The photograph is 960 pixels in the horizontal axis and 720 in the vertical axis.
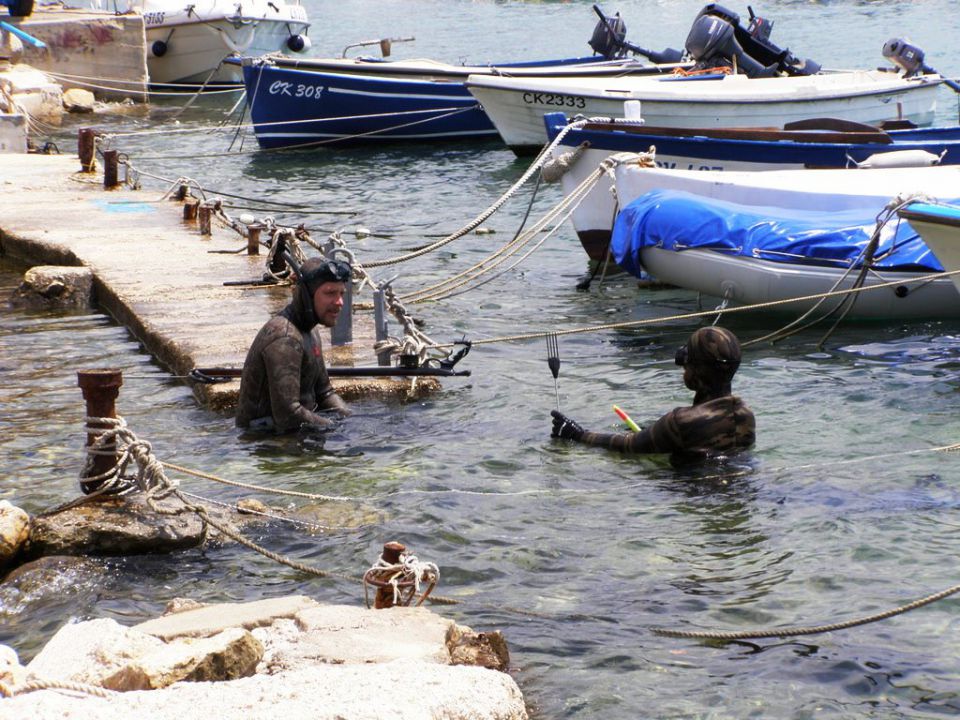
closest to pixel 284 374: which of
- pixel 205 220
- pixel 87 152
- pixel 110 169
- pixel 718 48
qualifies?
pixel 205 220

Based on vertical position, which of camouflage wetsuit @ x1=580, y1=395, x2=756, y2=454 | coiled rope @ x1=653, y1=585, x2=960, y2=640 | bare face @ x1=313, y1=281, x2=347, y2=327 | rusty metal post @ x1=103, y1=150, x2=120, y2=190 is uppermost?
rusty metal post @ x1=103, y1=150, x2=120, y2=190

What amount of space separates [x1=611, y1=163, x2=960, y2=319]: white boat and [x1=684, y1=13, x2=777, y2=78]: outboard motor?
11.0 metres

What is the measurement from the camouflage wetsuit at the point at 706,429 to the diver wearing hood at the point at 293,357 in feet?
6.47

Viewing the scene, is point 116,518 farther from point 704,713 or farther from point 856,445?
point 856,445

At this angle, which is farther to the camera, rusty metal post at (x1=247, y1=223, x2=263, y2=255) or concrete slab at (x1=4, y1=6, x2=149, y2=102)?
concrete slab at (x1=4, y1=6, x2=149, y2=102)

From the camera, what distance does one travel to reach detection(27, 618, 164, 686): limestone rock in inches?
168

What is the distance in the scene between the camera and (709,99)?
19703mm

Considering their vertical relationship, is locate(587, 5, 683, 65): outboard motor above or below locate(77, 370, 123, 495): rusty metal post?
above

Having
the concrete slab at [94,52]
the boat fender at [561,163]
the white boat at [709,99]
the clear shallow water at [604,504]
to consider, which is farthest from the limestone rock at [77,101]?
the clear shallow water at [604,504]

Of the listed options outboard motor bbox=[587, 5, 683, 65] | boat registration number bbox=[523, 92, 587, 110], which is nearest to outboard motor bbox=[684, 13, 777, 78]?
boat registration number bbox=[523, 92, 587, 110]

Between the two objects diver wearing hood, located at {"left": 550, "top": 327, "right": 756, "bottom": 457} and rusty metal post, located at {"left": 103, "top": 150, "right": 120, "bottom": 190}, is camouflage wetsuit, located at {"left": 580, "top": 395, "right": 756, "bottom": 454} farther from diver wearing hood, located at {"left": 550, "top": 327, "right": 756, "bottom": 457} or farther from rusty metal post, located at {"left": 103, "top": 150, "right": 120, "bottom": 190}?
rusty metal post, located at {"left": 103, "top": 150, "right": 120, "bottom": 190}

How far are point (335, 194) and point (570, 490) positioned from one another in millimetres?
13582

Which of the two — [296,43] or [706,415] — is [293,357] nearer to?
[706,415]

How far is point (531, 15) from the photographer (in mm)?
53625
